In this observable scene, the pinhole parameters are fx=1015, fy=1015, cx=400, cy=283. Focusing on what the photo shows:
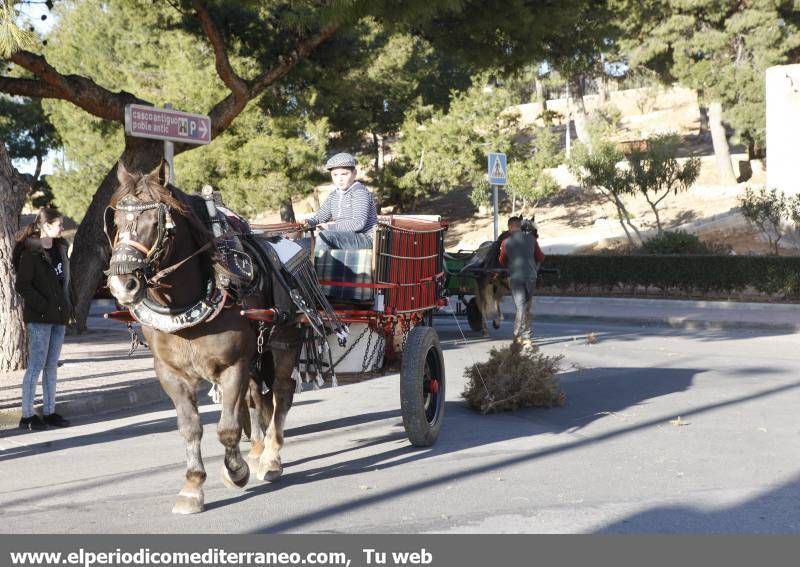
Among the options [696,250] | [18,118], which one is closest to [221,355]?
[696,250]

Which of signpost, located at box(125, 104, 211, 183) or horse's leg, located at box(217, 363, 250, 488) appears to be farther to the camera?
signpost, located at box(125, 104, 211, 183)

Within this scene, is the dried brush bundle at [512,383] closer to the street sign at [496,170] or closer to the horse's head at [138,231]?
the horse's head at [138,231]

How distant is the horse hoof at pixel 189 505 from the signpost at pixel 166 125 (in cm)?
484

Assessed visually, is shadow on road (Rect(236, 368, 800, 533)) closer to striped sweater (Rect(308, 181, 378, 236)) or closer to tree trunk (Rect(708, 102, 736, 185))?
striped sweater (Rect(308, 181, 378, 236))

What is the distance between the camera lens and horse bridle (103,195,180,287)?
18.2ft

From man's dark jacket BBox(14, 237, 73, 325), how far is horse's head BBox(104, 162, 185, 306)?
3861mm

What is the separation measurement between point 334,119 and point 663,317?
23189 mm

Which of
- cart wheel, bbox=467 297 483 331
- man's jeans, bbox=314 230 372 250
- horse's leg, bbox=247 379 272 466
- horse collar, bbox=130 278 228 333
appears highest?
man's jeans, bbox=314 230 372 250

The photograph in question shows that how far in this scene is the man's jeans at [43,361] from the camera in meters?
9.48

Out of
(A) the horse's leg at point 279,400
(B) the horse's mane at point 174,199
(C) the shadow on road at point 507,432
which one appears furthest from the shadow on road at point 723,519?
(B) the horse's mane at point 174,199

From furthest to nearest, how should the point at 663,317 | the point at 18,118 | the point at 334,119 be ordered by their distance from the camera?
the point at 18,118, the point at 334,119, the point at 663,317

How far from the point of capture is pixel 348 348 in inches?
323

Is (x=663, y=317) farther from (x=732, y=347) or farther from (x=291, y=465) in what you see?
(x=291, y=465)

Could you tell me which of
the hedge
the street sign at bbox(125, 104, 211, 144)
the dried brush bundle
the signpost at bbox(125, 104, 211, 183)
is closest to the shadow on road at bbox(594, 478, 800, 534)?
the dried brush bundle
